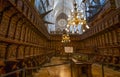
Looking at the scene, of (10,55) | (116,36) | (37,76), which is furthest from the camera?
(116,36)

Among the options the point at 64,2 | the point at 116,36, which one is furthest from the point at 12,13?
the point at 64,2

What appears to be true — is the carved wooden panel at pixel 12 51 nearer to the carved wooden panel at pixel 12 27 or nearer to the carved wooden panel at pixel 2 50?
the carved wooden panel at pixel 2 50

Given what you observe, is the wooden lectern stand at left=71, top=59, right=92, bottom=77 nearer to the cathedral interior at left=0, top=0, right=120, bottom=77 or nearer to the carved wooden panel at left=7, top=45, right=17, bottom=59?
the cathedral interior at left=0, top=0, right=120, bottom=77

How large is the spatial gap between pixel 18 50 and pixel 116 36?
19.9 feet

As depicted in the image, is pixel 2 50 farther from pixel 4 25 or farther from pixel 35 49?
pixel 35 49

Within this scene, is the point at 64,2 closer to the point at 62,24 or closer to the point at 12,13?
the point at 62,24

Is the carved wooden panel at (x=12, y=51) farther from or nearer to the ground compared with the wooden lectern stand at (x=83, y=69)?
farther from the ground

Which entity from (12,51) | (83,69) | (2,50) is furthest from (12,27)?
(83,69)

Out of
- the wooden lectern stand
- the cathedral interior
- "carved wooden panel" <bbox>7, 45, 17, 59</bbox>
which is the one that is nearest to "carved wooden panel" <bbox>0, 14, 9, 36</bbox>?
the cathedral interior

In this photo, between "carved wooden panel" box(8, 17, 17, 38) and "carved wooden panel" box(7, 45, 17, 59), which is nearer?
"carved wooden panel" box(7, 45, 17, 59)

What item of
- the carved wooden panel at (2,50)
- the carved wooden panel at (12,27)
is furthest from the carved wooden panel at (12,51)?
the carved wooden panel at (12,27)

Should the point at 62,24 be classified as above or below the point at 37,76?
above


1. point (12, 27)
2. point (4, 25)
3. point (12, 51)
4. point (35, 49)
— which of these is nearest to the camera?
point (4, 25)

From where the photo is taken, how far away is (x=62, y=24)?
4275 centimetres
